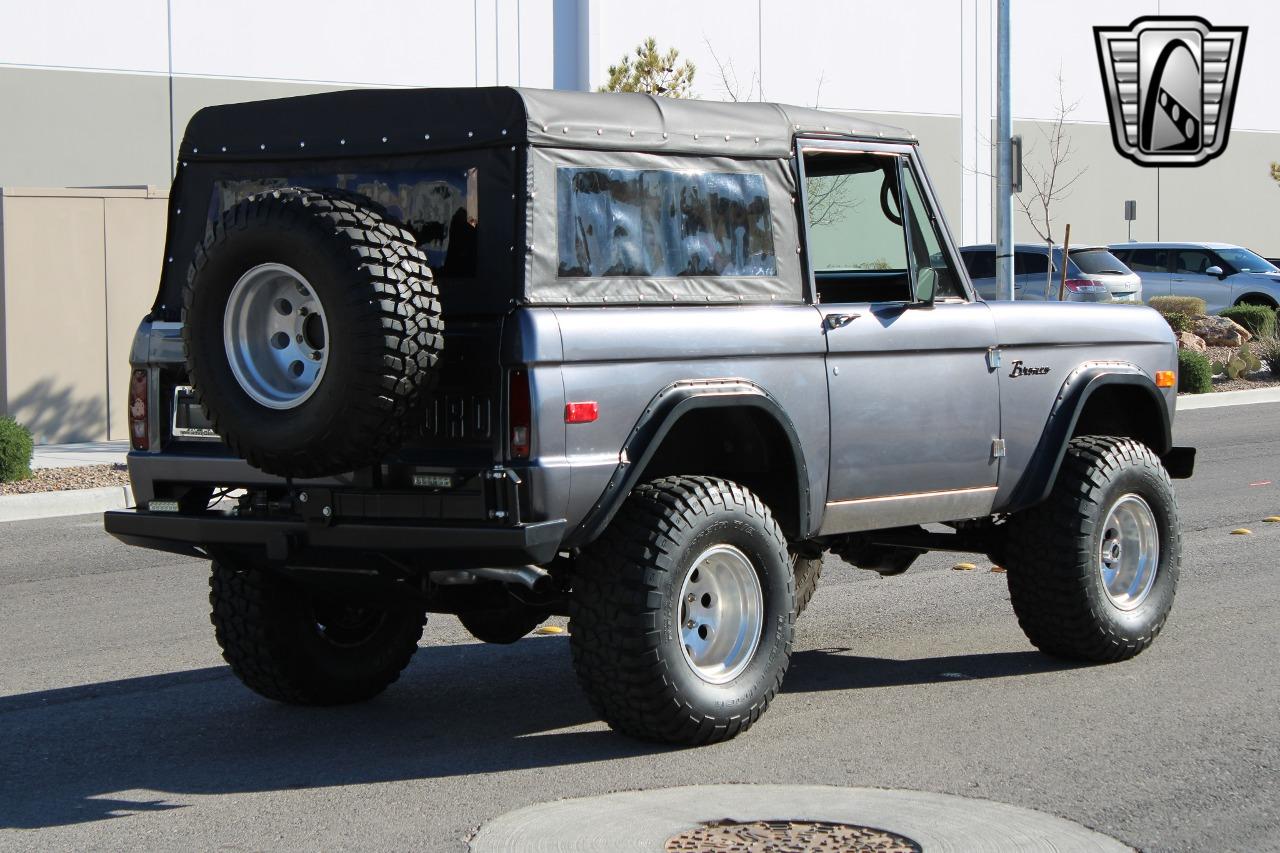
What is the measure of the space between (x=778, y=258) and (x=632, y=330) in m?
0.92

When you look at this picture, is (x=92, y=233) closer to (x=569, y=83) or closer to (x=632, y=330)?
(x=632, y=330)

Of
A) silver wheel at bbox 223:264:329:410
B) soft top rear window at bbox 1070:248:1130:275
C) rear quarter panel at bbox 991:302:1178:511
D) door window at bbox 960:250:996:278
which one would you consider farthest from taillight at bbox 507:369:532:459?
soft top rear window at bbox 1070:248:1130:275

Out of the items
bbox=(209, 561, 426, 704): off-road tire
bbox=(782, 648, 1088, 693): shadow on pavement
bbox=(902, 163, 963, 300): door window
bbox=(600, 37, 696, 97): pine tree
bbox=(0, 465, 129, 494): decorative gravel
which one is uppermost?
bbox=(600, 37, 696, 97): pine tree

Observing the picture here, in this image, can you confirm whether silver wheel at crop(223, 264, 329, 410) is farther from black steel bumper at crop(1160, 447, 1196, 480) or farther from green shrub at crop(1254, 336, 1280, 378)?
green shrub at crop(1254, 336, 1280, 378)

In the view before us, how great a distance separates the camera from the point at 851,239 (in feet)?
25.7

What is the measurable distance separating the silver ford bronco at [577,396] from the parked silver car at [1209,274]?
26966 millimetres

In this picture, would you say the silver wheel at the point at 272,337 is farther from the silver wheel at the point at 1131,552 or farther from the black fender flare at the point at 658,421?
→ the silver wheel at the point at 1131,552

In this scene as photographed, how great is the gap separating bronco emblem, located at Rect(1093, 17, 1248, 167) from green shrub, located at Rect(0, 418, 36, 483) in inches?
955

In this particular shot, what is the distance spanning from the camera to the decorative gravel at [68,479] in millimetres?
15023

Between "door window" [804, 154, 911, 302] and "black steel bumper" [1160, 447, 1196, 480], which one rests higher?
"door window" [804, 154, 911, 302]

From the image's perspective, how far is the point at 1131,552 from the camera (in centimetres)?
800

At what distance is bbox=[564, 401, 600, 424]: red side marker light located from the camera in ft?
19.4

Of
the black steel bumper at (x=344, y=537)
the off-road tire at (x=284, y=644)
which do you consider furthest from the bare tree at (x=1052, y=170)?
the black steel bumper at (x=344, y=537)

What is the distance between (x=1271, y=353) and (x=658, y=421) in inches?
884
